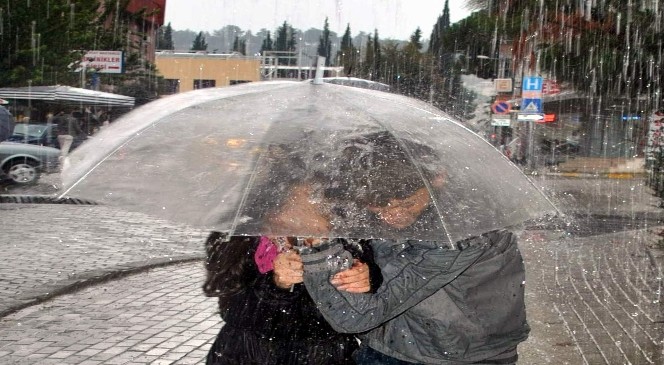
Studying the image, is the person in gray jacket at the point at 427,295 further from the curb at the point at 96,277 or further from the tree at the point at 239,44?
the tree at the point at 239,44

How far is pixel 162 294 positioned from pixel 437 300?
20.5ft

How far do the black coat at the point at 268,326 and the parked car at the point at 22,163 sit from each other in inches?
758

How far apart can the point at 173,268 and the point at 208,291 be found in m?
6.51

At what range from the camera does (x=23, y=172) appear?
2191cm

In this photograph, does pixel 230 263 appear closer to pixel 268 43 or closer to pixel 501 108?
pixel 501 108

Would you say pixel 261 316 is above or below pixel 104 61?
below

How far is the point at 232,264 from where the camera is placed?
3635mm

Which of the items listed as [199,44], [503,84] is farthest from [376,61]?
[199,44]

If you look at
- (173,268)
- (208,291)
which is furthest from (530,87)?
(208,291)

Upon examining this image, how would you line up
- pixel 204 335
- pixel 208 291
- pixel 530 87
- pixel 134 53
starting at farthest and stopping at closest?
pixel 134 53 < pixel 530 87 < pixel 204 335 < pixel 208 291

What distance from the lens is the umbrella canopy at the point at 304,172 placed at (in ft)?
9.63

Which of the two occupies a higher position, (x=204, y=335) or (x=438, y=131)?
(x=438, y=131)

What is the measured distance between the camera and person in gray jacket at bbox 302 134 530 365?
281 cm

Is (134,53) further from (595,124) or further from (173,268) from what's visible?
(173,268)
